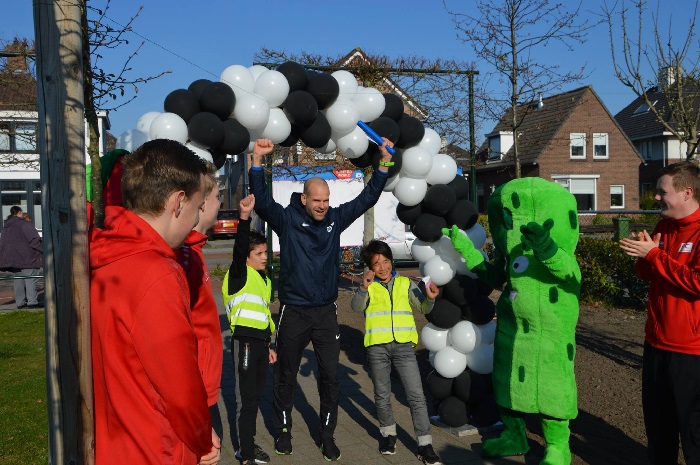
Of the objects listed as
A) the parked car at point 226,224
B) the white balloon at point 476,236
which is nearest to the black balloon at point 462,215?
the white balloon at point 476,236

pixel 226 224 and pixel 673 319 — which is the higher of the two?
pixel 226 224

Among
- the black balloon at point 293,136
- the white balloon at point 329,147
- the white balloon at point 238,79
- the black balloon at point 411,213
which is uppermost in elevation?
the white balloon at point 238,79

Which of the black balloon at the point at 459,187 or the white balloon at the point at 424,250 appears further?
the black balloon at the point at 459,187

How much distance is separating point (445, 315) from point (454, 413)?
848mm

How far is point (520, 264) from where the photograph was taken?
5141 mm

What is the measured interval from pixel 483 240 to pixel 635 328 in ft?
15.8

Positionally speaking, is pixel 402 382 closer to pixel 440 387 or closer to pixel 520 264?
pixel 440 387

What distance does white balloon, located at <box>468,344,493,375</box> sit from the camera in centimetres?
610

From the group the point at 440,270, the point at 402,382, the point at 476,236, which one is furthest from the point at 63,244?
the point at 476,236

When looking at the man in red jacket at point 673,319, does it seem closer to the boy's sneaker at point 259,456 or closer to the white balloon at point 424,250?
the white balloon at point 424,250

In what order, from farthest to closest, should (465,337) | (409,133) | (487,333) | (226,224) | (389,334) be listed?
(226,224), (409,133), (487,333), (465,337), (389,334)

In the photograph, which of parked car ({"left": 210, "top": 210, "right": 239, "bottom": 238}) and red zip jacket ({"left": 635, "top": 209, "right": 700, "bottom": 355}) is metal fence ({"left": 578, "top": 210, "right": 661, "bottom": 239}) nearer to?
red zip jacket ({"left": 635, "top": 209, "right": 700, "bottom": 355})

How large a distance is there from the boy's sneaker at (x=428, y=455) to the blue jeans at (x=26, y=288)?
10.9 metres

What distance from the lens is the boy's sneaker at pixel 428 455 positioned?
17.1 ft
